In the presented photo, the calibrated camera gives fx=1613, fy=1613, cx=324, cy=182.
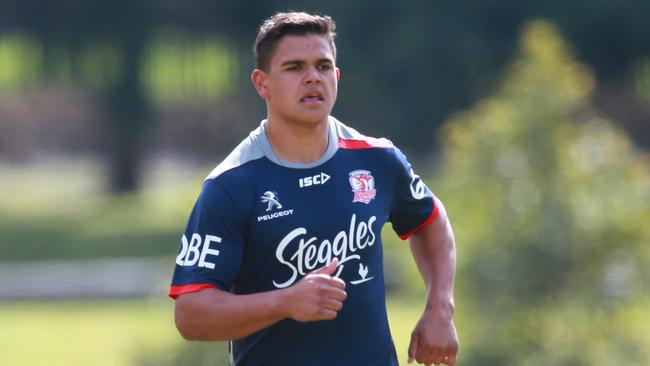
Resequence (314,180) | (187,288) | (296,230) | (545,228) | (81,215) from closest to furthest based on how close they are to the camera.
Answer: (187,288) < (296,230) < (314,180) < (545,228) < (81,215)

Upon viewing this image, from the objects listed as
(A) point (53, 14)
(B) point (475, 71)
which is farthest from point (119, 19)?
(B) point (475, 71)

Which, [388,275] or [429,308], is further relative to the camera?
[388,275]

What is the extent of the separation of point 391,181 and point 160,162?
45.0m

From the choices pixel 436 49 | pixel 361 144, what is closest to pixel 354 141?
pixel 361 144

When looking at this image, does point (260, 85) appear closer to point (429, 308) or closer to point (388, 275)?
point (429, 308)

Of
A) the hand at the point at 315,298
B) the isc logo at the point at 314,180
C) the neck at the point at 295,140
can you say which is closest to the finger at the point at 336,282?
the hand at the point at 315,298

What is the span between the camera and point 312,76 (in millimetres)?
Result: 5352

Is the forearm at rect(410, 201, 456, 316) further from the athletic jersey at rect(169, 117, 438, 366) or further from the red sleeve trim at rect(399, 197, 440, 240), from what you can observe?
the athletic jersey at rect(169, 117, 438, 366)

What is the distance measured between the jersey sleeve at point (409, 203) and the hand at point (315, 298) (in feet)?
2.71

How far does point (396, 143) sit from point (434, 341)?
1074 inches

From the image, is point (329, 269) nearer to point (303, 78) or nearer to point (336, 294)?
point (336, 294)

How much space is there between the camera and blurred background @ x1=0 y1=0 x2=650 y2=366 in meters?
12.7

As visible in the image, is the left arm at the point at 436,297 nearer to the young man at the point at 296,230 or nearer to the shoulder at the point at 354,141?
the young man at the point at 296,230

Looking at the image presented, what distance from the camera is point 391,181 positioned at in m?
5.68
